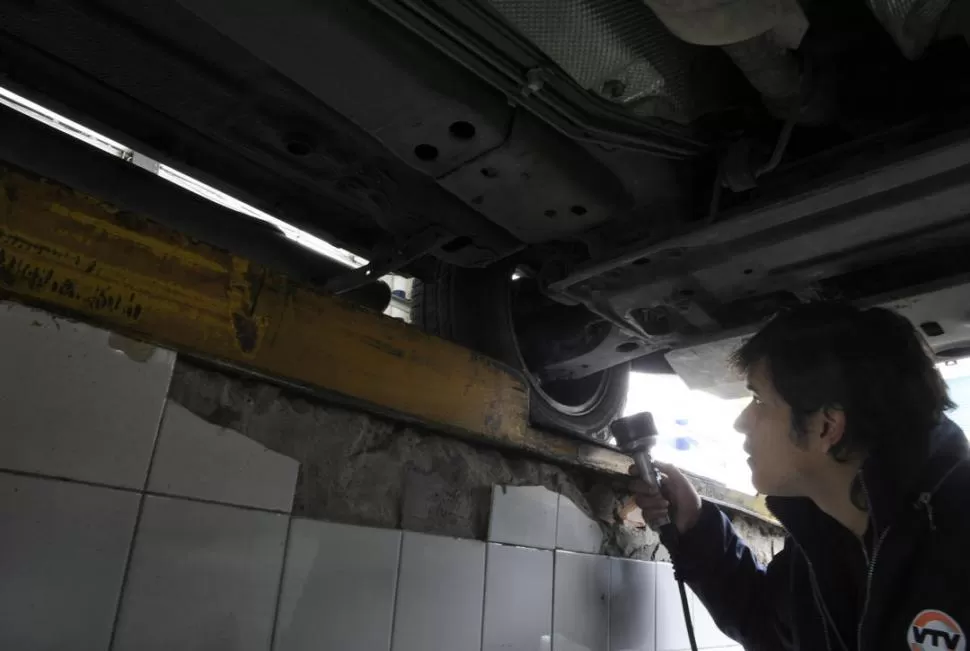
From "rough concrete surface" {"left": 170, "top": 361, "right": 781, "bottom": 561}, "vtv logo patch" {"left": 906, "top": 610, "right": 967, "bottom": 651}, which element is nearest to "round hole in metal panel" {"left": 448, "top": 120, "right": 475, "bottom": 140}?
"rough concrete surface" {"left": 170, "top": 361, "right": 781, "bottom": 561}

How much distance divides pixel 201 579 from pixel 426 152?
661mm

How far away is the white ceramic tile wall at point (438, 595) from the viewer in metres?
0.96

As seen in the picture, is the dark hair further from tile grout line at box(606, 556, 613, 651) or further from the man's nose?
tile grout line at box(606, 556, 613, 651)

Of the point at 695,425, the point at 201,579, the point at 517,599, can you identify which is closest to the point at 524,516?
the point at 517,599

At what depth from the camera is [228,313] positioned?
33.2 inches

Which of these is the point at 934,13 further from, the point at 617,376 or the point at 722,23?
the point at 617,376

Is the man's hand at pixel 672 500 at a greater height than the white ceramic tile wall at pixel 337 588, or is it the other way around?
the man's hand at pixel 672 500

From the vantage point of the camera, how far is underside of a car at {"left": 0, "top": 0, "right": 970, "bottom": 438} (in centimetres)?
72

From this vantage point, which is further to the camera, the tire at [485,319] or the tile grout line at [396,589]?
the tire at [485,319]

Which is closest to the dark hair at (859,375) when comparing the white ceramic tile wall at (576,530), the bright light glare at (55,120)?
the white ceramic tile wall at (576,530)

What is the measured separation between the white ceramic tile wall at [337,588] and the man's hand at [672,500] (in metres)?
0.65

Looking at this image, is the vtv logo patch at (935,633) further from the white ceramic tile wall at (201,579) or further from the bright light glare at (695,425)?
the bright light glare at (695,425)

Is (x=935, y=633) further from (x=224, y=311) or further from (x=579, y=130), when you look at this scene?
(x=224, y=311)

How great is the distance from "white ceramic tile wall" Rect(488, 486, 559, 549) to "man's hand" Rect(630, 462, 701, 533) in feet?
0.73
